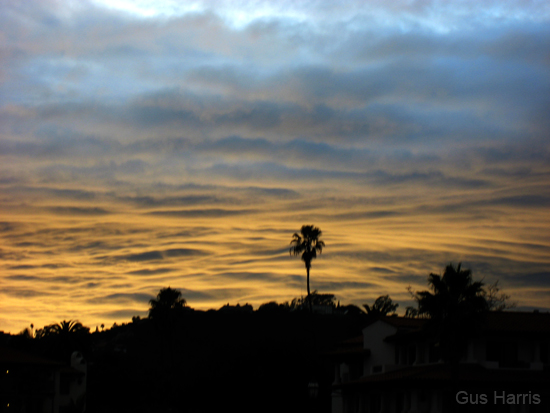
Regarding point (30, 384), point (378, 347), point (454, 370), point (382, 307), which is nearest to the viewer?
point (454, 370)

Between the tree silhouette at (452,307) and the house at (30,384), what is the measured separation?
3695cm

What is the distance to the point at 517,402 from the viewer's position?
45.6 meters

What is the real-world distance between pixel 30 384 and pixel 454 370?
46.1 meters

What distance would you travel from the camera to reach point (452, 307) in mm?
41469

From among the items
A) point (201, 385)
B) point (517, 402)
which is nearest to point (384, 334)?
point (517, 402)

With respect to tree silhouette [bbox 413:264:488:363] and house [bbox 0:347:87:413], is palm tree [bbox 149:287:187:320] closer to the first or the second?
house [bbox 0:347:87:413]

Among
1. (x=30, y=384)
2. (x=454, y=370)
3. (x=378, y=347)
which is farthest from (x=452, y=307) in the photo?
(x=30, y=384)

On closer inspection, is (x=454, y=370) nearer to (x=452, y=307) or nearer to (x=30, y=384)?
(x=452, y=307)

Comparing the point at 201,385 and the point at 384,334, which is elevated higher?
the point at 384,334

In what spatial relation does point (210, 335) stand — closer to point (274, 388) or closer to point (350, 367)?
point (274, 388)

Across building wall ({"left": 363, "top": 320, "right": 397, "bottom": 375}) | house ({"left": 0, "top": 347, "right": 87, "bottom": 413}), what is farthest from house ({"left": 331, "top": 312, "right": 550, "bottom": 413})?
house ({"left": 0, "top": 347, "right": 87, "bottom": 413})

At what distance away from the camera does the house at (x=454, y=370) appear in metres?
45.3

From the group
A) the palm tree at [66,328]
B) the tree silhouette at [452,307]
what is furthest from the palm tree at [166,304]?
the tree silhouette at [452,307]

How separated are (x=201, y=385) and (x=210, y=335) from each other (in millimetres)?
49064
